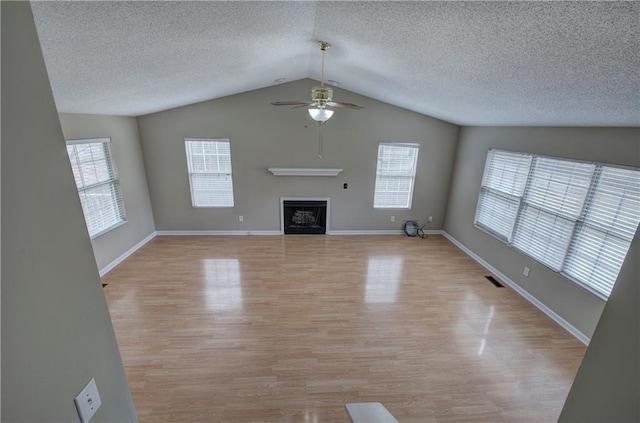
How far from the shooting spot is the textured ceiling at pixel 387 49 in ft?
4.84

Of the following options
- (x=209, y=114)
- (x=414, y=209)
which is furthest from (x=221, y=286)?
(x=414, y=209)

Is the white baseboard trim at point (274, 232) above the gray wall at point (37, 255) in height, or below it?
below

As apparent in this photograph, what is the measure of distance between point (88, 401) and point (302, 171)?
4833 mm

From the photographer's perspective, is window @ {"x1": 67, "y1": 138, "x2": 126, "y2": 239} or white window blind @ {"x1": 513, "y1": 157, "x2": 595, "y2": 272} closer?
white window blind @ {"x1": 513, "y1": 157, "x2": 595, "y2": 272}

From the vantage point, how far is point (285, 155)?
545 cm

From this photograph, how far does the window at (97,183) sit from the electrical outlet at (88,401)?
3805mm

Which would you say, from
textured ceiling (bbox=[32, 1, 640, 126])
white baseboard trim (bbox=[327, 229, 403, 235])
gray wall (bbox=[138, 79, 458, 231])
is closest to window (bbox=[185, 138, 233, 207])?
gray wall (bbox=[138, 79, 458, 231])

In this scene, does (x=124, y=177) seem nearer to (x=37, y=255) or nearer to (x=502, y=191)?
(x=37, y=255)

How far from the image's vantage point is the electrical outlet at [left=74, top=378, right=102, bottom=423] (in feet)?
2.79

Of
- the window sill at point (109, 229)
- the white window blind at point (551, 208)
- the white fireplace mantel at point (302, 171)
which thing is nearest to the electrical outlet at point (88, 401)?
the window sill at point (109, 229)

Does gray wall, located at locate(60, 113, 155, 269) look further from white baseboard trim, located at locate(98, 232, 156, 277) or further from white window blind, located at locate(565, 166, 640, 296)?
white window blind, located at locate(565, 166, 640, 296)

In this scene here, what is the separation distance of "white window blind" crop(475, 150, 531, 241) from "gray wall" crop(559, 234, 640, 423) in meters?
3.85

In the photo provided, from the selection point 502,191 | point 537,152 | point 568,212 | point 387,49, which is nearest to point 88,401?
point 387,49

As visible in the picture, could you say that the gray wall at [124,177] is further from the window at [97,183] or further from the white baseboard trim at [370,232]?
the white baseboard trim at [370,232]
